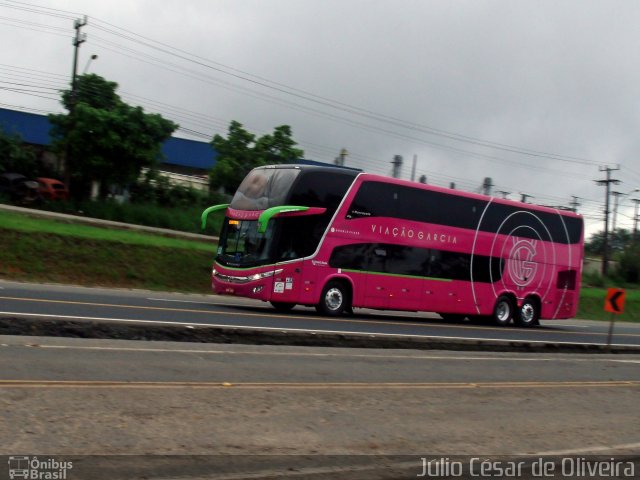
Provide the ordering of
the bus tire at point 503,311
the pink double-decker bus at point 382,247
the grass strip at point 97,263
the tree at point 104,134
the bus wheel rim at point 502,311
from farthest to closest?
the tree at point 104,134
the grass strip at point 97,263
the bus wheel rim at point 502,311
the bus tire at point 503,311
the pink double-decker bus at point 382,247

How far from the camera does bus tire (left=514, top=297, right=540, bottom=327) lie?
94.0 feet

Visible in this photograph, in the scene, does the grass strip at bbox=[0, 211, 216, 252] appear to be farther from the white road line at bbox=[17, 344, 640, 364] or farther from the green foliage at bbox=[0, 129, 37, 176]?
the white road line at bbox=[17, 344, 640, 364]

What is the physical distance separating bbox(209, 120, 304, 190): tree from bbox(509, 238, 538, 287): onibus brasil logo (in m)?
27.3

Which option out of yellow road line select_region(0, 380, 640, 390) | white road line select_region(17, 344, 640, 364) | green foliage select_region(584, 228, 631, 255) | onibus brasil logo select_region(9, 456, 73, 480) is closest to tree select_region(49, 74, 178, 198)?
white road line select_region(17, 344, 640, 364)

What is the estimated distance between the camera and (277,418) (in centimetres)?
846

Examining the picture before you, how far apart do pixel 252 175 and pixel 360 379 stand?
1273cm

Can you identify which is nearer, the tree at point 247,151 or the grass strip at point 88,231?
the grass strip at point 88,231

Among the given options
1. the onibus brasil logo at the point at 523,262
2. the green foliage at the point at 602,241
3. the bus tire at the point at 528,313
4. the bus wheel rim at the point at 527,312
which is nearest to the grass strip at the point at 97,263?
the onibus brasil logo at the point at 523,262

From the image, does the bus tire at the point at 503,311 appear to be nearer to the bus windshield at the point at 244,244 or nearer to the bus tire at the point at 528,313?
the bus tire at the point at 528,313

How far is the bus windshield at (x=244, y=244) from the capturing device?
2188cm

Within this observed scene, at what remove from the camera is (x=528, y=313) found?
29000 millimetres

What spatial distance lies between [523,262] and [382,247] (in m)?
6.67

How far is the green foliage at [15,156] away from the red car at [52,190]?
8.18ft

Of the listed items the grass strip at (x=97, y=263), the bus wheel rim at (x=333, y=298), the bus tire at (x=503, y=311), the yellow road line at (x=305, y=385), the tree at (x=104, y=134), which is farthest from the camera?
the tree at (x=104, y=134)
